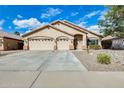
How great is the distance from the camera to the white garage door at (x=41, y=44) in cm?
3312

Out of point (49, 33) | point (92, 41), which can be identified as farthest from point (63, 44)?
point (92, 41)

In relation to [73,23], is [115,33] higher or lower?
lower

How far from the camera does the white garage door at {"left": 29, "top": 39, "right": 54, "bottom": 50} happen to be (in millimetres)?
33125

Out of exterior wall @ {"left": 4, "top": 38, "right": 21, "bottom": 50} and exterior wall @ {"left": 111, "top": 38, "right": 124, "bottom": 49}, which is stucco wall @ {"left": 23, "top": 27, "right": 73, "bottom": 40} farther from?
exterior wall @ {"left": 111, "top": 38, "right": 124, "bottom": 49}

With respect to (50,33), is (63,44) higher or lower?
lower

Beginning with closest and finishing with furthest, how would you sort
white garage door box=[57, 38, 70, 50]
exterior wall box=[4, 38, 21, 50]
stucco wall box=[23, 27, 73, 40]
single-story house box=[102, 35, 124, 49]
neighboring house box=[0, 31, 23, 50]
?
neighboring house box=[0, 31, 23, 50], exterior wall box=[4, 38, 21, 50], single-story house box=[102, 35, 124, 49], stucco wall box=[23, 27, 73, 40], white garage door box=[57, 38, 70, 50]

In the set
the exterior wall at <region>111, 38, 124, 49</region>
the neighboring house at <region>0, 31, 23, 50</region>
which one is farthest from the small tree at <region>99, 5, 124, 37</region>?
the neighboring house at <region>0, 31, 23, 50</region>

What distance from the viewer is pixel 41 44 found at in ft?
109

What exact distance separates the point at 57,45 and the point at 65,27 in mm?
5390

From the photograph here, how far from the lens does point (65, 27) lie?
1455 inches

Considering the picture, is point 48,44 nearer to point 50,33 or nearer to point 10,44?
point 50,33
